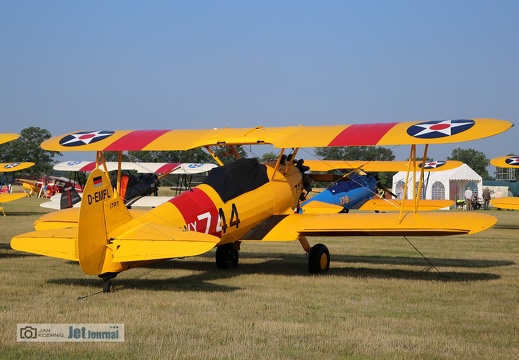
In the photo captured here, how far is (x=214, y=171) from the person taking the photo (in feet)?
32.5

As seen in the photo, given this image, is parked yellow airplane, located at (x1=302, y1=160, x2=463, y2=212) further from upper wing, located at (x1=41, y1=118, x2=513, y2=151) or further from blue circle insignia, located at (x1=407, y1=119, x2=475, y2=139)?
blue circle insignia, located at (x1=407, y1=119, x2=475, y2=139)

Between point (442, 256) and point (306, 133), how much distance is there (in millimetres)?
4300

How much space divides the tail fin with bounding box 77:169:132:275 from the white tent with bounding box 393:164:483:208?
31089 mm

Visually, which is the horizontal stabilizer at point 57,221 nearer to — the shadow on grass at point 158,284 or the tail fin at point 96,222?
the shadow on grass at point 158,284

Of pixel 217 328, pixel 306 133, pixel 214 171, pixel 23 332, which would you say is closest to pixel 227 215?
pixel 214 171

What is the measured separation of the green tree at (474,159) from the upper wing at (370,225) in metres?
89.1

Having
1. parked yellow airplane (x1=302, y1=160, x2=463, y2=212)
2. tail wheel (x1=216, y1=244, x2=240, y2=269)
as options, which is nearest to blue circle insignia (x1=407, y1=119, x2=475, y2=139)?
tail wheel (x1=216, y1=244, x2=240, y2=269)

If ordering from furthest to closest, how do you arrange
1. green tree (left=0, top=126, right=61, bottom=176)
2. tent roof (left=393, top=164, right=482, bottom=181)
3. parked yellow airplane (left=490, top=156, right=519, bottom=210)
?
green tree (left=0, top=126, right=61, bottom=176) → tent roof (left=393, top=164, right=482, bottom=181) → parked yellow airplane (left=490, top=156, right=519, bottom=210)

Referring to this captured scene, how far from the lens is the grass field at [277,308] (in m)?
5.37

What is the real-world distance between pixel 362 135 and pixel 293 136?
3.57 ft

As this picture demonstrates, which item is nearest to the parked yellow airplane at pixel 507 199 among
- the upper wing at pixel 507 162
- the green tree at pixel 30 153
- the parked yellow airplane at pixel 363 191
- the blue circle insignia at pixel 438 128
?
the upper wing at pixel 507 162

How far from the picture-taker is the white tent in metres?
38.0

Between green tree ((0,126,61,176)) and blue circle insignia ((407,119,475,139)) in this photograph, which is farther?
green tree ((0,126,61,176))

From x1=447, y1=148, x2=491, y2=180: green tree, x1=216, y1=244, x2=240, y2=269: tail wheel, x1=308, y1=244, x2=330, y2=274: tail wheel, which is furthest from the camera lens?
x1=447, y1=148, x2=491, y2=180: green tree
